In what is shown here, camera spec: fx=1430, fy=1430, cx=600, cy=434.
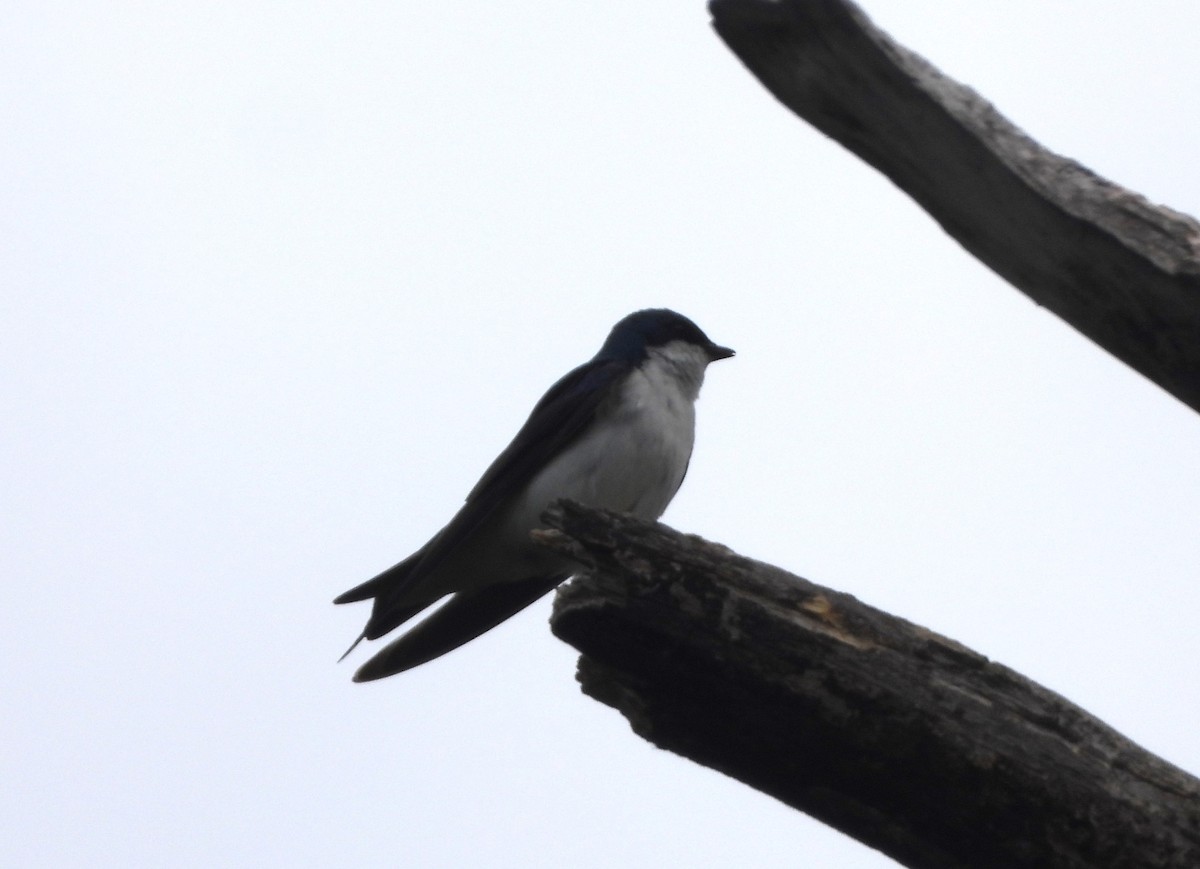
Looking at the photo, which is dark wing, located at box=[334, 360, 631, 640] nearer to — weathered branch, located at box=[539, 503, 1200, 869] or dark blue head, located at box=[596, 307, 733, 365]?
dark blue head, located at box=[596, 307, 733, 365]

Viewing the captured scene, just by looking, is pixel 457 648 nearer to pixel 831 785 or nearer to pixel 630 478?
pixel 630 478

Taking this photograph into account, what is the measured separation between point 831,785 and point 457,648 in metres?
3.06

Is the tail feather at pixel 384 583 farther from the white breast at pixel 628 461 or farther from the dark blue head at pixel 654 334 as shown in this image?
the dark blue head at pixel 654 334

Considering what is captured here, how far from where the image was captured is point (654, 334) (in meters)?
6.71

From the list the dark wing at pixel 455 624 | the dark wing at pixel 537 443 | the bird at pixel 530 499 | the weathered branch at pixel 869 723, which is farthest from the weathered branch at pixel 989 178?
the dark wing at pixel 455 624

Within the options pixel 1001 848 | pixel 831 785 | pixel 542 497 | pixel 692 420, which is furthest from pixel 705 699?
pixel 692 420

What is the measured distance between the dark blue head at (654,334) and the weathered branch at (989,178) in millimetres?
3321

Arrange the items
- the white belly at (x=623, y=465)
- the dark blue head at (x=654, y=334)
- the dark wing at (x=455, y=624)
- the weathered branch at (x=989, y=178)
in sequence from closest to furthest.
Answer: the weathered branch at (x=989, y=178), the dark wing at (x=455, y=624), the white belly at (x=623, y=465), the dark blue head at (x=654, y=334)

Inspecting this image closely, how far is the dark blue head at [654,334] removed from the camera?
661 cm

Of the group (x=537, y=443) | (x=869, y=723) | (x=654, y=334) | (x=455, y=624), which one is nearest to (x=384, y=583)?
(x=455, y=624)

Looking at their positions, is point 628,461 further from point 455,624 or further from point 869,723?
point 869,723

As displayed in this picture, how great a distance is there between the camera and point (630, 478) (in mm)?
5883

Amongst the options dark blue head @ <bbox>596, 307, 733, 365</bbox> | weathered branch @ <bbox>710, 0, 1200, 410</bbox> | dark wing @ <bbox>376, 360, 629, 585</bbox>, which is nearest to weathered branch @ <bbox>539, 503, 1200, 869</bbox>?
weathered branch @ <bbox>710, 0, 1200, 410</bbox>

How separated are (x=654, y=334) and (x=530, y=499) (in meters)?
1.24
